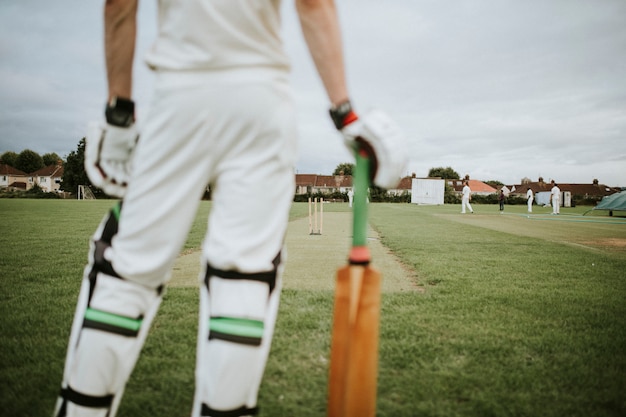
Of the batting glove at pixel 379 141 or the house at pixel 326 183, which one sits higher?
the house at pixel 326 183

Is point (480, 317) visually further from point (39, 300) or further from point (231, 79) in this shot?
point (39, 300)

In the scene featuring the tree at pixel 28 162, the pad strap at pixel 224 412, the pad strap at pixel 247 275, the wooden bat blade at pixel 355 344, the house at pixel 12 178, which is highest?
the tree at pixel 28 162

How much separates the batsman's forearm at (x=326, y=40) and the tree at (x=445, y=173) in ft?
401

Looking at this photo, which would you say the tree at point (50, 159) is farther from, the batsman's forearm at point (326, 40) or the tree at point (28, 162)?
the batsman's forearm at point (326, 40)

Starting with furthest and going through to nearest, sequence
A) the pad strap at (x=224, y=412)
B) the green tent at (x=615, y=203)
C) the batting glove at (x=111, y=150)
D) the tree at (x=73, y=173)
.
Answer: the tree at (x=73, y=173)
the green tent at (x=615, y=203)
the batting glove at (x=111, y=150)
the pad strap at (x=224, y=412)

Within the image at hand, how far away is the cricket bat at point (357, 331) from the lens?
1.36 m

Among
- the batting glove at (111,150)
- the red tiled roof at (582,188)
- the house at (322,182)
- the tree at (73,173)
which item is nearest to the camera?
the batting glove at (111,150)

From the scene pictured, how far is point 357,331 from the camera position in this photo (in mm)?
1376

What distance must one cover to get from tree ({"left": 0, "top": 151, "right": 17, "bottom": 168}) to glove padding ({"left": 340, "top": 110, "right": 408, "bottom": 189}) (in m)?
143

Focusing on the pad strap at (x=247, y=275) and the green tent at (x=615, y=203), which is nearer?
the pad strap at (x=247, y=275)

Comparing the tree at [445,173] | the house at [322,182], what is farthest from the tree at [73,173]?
the tree at [445,173]

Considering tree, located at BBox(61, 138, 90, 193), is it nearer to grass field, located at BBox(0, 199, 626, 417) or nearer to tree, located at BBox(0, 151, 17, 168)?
grass field, located at BBox(0, 199, 626, 417)

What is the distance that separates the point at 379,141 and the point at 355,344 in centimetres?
68

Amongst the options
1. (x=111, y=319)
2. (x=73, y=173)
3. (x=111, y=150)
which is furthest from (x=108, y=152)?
(x=73, y=173)
